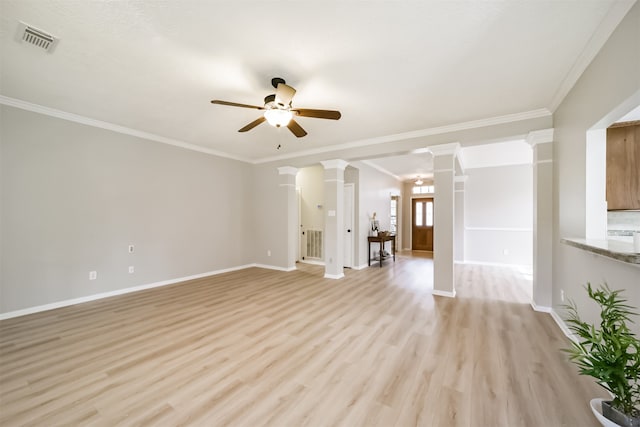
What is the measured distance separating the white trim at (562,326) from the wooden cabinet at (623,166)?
1378 mm

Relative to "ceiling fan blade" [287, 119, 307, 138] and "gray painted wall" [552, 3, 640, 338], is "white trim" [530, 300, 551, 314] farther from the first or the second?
"ceiling fan blade" [287, 119, 307, 138]

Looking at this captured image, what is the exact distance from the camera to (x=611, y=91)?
187 cm

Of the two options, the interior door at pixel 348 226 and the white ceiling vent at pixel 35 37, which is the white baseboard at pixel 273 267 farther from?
the white ceiling vent at pixel 35 37

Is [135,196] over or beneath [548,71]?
beneath

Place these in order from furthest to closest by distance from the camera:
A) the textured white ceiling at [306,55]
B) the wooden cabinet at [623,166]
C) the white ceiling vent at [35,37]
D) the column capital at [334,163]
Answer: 1. the column capital at [334,163]
2. the wooden cabinet at [623,166]
3. the white ceiling vent at [35,37]
4. the textured white ceiling at [306,55]

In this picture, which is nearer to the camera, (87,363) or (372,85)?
(87,363)

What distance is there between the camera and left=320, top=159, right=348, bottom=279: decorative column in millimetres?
5172

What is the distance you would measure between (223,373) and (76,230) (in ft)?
11.1

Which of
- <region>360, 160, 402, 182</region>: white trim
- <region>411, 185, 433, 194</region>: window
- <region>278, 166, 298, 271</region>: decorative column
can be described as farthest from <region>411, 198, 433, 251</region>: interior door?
<region>278, 166, 298, 271</region>: decorative column

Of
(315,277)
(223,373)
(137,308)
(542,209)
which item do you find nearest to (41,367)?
(137,308)

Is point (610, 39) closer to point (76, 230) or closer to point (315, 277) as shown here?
point (315, 277)

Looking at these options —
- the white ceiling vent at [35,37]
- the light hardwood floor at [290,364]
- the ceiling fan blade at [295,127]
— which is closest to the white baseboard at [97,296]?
the light hardwood floor at [290,364]

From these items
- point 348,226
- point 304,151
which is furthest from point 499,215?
point 304,151

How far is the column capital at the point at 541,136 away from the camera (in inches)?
130
